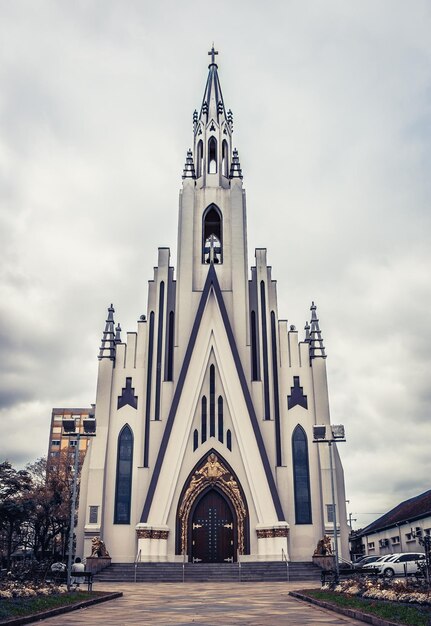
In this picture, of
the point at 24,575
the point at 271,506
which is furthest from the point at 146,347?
the point at 24,575

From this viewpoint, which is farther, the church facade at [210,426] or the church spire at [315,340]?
the church spire at [315,340]

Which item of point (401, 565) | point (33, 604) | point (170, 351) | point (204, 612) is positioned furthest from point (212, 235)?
point (33, 604)

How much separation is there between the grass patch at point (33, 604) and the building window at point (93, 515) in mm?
16192

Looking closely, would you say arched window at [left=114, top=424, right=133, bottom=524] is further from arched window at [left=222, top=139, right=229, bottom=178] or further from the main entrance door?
arched window at [left=222, top=139, right=229, bottom=178]

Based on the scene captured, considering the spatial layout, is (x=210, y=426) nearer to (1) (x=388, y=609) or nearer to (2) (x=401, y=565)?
(2) (x=401, y=565)

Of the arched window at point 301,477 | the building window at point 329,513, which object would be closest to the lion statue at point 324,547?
the building window at point 329,513

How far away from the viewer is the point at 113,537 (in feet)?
104

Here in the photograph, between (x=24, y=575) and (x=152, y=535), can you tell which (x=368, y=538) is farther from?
(x=24, y=575)

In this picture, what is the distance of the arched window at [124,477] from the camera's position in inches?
1261

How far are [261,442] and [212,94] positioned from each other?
1085 inches

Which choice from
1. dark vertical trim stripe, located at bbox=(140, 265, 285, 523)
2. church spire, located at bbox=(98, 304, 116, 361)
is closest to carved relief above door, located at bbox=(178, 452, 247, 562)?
dark vertical trim stripe, located at bbox=(140, 265, 285, 523)

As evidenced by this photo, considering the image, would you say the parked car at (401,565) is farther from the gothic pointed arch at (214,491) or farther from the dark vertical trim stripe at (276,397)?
the dark vertical trim stripe at (276,397)

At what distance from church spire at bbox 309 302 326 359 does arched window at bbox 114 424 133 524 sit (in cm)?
1150

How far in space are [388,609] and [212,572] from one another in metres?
17.6
